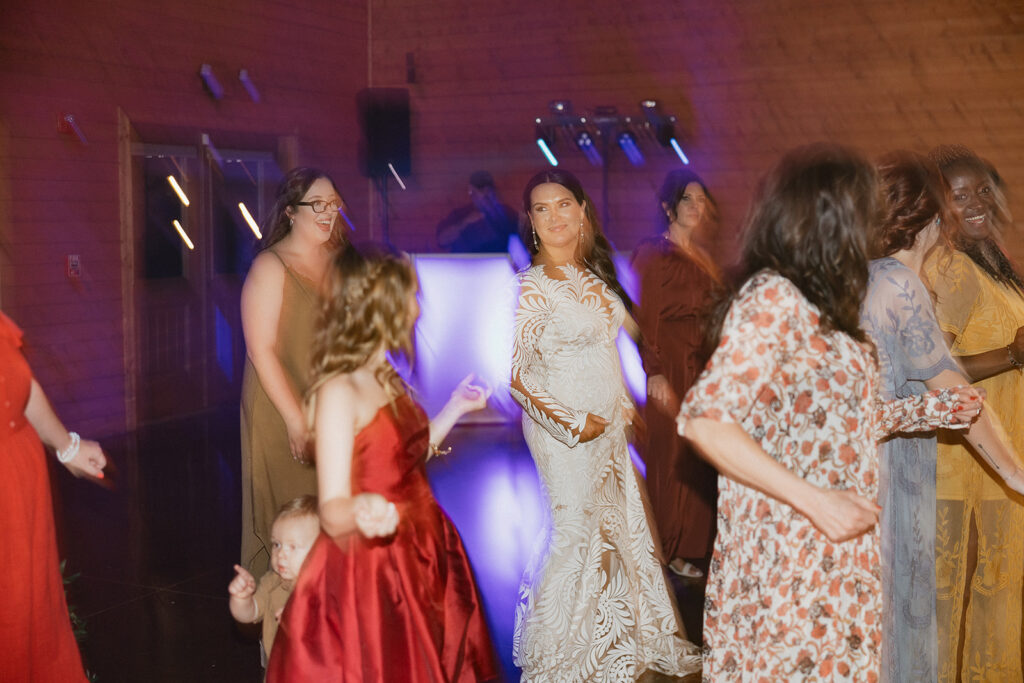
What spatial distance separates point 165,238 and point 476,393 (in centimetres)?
640

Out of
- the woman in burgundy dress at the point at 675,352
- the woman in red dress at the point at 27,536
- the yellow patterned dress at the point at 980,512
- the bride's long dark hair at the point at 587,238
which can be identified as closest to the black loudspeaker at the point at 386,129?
the woman in burgundy dress at the point at 675,352

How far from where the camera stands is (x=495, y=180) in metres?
9.85

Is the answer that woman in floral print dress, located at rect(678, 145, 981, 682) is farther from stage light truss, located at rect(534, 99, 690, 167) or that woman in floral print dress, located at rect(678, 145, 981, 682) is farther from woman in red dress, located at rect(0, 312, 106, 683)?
stage light truss, located at rect(534, 99, 690, 167)

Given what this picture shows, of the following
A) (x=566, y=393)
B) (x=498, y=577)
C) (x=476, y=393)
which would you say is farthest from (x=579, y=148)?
(x=476, y=393)

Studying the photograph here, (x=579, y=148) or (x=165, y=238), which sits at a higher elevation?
(x=579, y=148)

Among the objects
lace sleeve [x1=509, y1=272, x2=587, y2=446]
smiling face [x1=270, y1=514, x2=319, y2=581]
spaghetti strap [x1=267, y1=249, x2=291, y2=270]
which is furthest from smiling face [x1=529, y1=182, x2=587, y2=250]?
smiling face [x1=270, y1=514, x2=319, y2=581]

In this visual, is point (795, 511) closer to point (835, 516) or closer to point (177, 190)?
point (835, 516)

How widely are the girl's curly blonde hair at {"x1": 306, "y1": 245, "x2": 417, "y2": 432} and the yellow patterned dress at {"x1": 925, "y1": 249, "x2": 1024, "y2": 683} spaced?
1752mm

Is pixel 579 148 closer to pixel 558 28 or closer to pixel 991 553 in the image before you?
pixel 558 28

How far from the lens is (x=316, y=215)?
333 centimetres

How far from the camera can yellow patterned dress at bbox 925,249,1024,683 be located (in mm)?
3111

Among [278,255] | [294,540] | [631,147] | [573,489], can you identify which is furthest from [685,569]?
[631,147]

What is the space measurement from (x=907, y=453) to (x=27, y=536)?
2299mm

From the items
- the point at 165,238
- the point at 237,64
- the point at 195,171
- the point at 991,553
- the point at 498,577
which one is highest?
the point at 237,64
